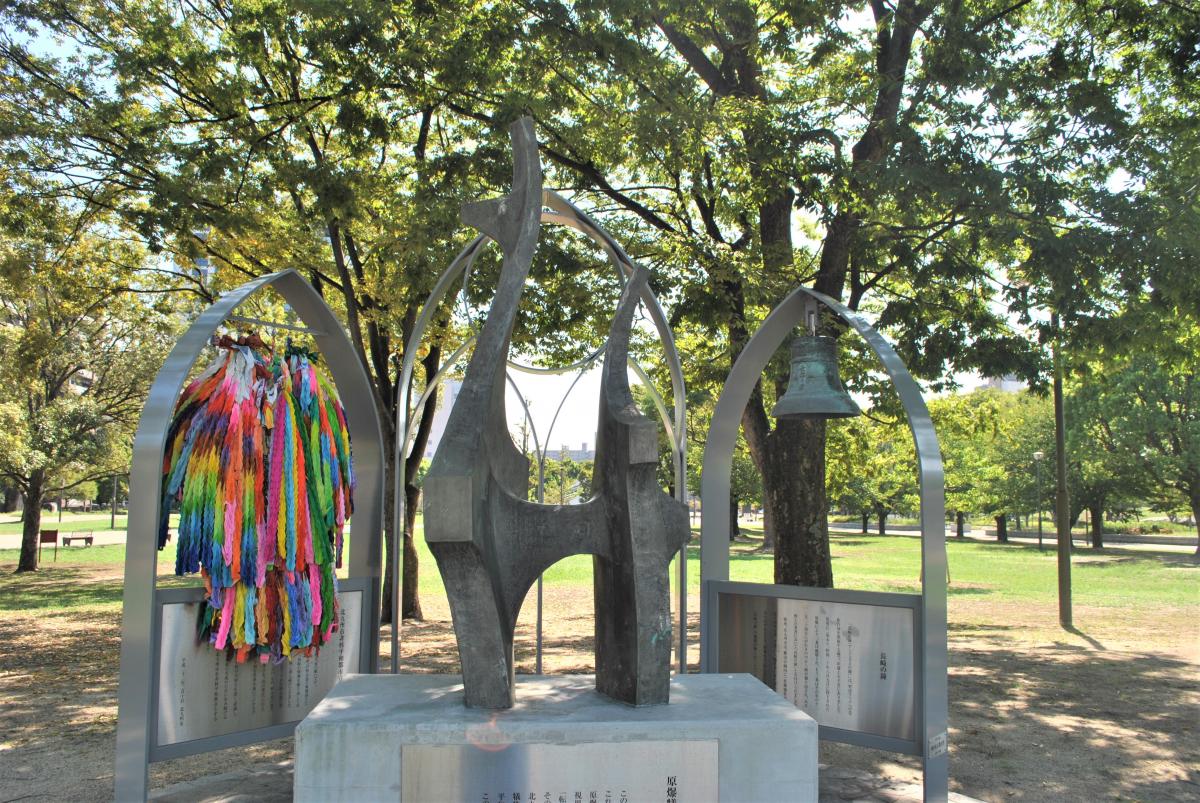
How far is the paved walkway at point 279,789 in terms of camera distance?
5207mm

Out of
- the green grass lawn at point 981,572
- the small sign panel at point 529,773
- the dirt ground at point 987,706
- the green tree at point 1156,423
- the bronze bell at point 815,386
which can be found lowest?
the green grass lawn at point 981,572

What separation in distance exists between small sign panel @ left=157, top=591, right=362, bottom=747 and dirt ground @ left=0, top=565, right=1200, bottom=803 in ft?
3.55

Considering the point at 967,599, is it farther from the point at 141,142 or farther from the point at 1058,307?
the point at 141,142

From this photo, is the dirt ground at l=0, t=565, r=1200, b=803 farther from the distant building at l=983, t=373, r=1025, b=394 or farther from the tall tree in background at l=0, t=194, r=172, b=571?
the tall tree in background at l=0, t=194, r=172, b=571

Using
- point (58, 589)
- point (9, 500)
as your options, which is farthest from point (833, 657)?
point (9, 500)

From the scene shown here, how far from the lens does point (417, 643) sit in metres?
11.1

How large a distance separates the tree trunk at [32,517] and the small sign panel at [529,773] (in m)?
18.0

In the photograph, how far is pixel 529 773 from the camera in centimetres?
405

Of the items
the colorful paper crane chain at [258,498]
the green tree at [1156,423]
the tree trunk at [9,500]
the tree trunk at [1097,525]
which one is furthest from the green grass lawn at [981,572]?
the tree trunk at [9,500]

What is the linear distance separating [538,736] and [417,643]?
24.5 ft

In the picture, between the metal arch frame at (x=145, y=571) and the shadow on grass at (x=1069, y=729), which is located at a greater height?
the metal arch frame at (x=145, y=571)

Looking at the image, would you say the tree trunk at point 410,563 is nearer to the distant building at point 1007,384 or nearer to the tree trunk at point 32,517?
the distant building at point 1007,384

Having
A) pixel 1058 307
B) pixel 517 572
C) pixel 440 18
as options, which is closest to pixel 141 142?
pixel 440 18

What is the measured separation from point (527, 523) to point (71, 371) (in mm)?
18834
